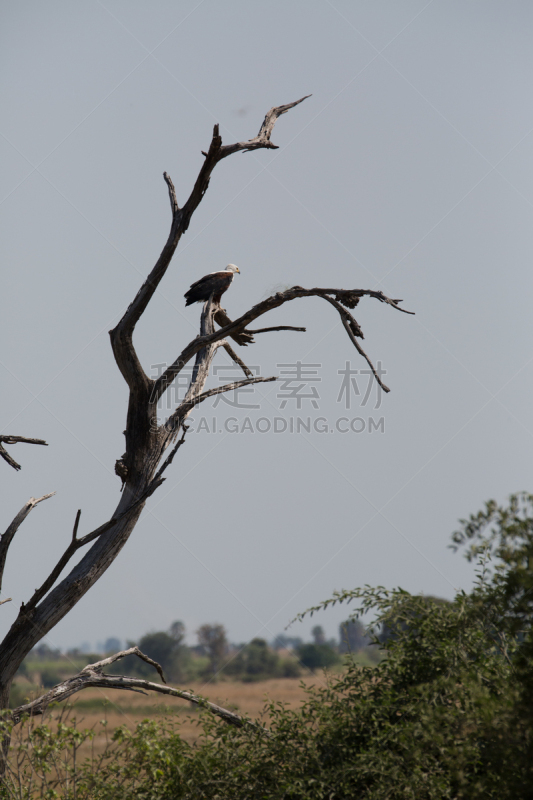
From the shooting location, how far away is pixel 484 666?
277 centimetres

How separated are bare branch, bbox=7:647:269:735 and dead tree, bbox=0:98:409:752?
6 centimetres

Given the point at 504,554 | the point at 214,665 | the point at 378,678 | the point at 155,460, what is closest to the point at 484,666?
the point at 378,678

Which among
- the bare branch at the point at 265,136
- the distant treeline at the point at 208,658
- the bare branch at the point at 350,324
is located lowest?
the distant treeline at the point at 208,658

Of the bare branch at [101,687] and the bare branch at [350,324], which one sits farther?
the bare branch at [350,324]

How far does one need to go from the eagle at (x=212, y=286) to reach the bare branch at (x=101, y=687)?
2.70 metres

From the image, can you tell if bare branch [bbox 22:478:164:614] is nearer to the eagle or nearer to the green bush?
the green bush

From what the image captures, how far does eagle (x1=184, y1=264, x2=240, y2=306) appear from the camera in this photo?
502 cm

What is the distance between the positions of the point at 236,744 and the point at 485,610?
4.97ft

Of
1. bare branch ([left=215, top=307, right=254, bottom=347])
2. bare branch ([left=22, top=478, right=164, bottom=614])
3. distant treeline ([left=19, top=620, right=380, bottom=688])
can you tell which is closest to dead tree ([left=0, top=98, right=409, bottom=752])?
bare branch ([left=22, top=478, right=164, bottom=614])

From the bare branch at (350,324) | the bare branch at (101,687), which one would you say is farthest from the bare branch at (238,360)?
the bare branch at (101,687)

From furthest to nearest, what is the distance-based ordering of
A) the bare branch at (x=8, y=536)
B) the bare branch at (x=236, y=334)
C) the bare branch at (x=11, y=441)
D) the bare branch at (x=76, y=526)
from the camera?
1. the bare branch at (x=236, y=334)
2. the bare branch at (x=11, y=441)
3. the bare branch at (x=8, y=536)
4. the bare branch at (x=76, y=526)

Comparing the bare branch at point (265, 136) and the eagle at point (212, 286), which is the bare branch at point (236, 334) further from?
the bare branch at point (265, 136)

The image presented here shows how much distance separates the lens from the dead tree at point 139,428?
12.1 ft

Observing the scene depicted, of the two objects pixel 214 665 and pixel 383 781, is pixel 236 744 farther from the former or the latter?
pixel 214 665
